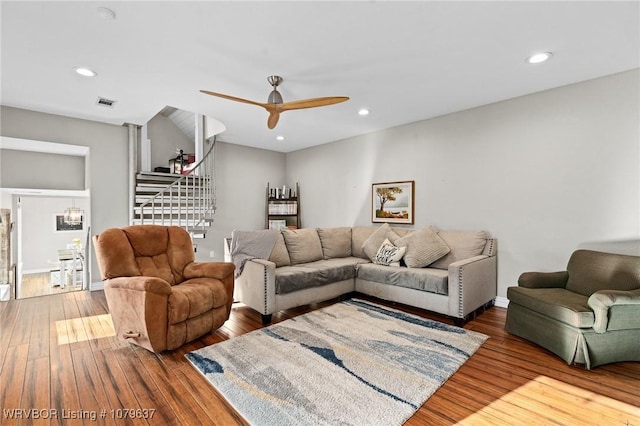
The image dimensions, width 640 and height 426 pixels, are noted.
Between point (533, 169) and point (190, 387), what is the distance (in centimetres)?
398

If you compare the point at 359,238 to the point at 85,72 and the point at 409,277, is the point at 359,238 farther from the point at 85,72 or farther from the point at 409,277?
the point at 85,72

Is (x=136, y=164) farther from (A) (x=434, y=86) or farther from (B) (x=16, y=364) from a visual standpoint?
(A) (x=434, y=86)

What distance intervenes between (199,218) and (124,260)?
8.03ft

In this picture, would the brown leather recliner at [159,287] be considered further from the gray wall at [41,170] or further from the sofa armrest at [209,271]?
the gray wall at [41,170]

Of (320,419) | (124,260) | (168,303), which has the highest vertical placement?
(124,260)

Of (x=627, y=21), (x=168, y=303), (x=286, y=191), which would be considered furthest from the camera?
(x=286, y=191)

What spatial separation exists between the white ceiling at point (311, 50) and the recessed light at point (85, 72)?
7 cm

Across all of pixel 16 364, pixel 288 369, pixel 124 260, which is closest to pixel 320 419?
pixel 288 369

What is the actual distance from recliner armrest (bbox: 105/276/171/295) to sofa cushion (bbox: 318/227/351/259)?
2.45 m

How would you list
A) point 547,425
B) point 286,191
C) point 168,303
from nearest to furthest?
point 547,425 → point 168,303 → point 286,191

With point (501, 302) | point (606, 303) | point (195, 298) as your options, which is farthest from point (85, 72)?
point (501, 302)

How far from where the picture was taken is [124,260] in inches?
108

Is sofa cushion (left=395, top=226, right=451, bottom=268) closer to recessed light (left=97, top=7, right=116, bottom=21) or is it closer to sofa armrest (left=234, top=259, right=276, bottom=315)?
sofa armrest (left=234, top=259, right=276, bottom=315)

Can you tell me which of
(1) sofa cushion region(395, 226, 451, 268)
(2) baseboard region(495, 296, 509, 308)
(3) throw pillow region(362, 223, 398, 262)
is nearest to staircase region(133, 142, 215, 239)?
→ (3) throw pillow region(362, 223, 398, 262)
